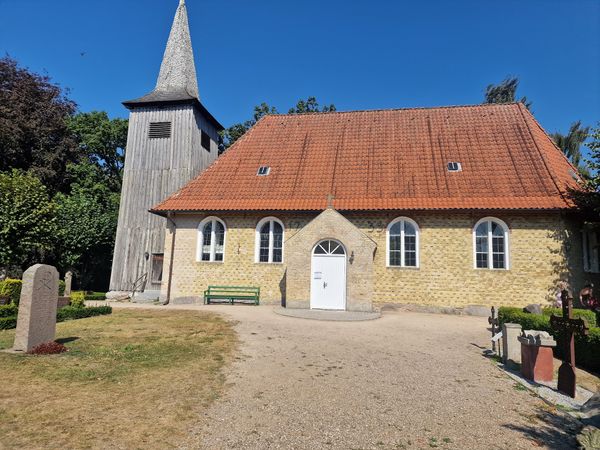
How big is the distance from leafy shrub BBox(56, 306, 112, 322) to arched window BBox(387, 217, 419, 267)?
39.6 feet

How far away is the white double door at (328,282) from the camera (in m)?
16.1

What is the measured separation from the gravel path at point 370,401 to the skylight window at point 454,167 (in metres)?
9.92

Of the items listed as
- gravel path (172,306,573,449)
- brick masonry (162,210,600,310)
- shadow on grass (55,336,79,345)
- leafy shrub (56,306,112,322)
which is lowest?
gravel path (172,306,573,449)

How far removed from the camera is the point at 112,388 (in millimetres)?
6059

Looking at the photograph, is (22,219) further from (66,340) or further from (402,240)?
(402,240)

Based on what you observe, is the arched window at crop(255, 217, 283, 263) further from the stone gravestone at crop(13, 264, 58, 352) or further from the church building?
the stone gravestone at crop(13, 264, 58, 352)

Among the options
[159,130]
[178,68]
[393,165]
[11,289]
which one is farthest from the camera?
[178,68]

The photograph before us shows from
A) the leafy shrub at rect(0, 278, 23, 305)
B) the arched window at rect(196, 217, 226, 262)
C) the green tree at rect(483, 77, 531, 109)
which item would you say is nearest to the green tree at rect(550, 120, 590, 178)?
the green tree at rect(483, 77, 531, 109)

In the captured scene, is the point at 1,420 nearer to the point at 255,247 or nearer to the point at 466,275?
the point at 255,247

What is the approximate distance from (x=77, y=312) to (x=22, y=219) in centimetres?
936

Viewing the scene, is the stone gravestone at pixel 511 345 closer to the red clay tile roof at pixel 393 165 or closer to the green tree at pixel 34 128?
the red clay tile roof at pixel 393 165

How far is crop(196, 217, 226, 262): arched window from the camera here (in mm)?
18516

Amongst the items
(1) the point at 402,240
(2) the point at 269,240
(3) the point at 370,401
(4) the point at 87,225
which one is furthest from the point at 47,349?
(4) the point at 87,225

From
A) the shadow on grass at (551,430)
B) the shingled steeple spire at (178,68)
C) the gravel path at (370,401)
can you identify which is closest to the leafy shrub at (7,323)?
the gravel path at (370,401)
